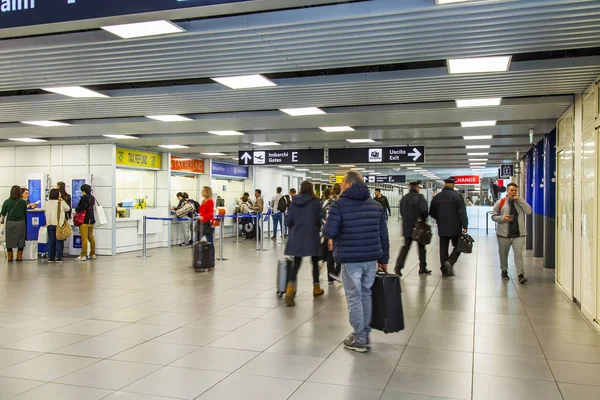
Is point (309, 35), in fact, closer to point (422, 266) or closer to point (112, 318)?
point (112, 318)

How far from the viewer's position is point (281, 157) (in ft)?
45.2

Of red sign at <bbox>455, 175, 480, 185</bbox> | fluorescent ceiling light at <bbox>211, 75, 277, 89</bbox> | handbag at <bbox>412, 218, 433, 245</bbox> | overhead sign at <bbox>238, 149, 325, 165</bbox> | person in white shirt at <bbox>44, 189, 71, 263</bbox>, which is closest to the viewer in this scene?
fluorescent ceiling light at <bbox>211, 75, 277, 89</bbox>

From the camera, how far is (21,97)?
8.04m

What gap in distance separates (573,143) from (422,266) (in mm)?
3612

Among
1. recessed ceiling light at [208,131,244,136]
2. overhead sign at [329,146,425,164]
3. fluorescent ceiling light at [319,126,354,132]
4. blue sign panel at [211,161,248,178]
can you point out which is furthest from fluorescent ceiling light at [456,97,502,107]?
blue sign panel at [211,161,248,178]

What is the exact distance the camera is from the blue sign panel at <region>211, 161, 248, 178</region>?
1881cm

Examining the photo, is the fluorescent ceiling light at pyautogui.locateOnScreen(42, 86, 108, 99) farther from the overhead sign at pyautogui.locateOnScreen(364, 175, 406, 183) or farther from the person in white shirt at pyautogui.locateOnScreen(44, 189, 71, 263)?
the overhead sign at pyautogui.locateOnScreen(364, 175, 406, 183)

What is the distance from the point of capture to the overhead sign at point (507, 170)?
69.7 feet

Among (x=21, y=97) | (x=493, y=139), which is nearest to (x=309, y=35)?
(x=21, y=97)

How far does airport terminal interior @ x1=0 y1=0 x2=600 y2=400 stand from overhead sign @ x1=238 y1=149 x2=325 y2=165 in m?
1.28

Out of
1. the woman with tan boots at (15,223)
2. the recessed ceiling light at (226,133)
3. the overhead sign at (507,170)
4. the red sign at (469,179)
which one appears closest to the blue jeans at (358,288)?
the recessed ceiling light at (226,133)

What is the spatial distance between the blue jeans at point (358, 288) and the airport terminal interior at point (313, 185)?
22 cm

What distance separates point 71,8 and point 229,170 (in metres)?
16.7

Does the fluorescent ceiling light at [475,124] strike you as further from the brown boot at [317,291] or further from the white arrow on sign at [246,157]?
the white arrow on sign at [246,157]
